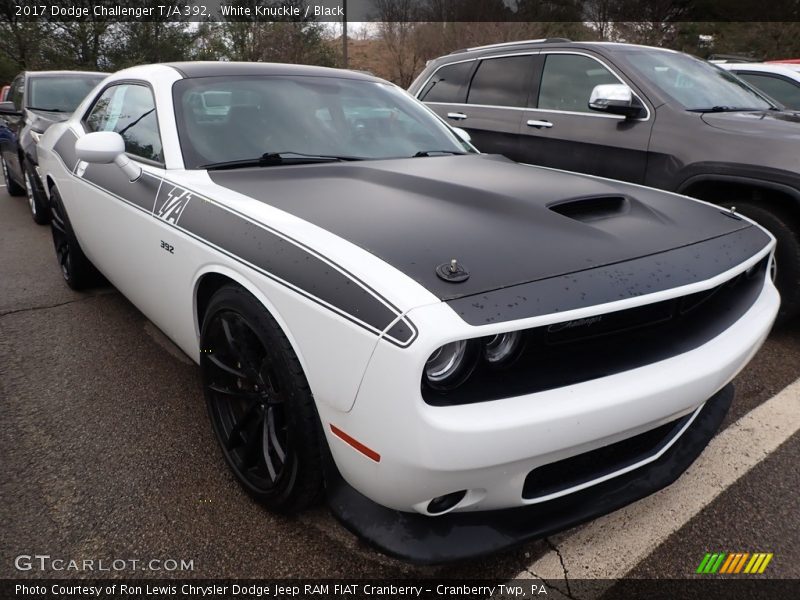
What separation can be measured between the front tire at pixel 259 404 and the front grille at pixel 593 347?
44 cm

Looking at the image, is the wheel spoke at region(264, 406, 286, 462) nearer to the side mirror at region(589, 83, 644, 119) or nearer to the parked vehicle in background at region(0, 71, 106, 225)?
the side mirror at region(589, 83, 644, 119)

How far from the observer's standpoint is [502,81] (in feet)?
15.4

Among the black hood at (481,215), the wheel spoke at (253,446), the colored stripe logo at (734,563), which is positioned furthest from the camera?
the wheel spoke at (253,446)

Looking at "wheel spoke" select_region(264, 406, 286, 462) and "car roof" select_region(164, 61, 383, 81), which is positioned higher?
"car roof" select_region(164, 61, 383, 81)

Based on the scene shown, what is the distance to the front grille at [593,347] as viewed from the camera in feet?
4.51

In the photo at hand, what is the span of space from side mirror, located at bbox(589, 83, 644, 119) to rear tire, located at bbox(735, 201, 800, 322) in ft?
3.25

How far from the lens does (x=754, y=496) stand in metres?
2.00

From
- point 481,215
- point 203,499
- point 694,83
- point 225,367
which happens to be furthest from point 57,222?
point 694,83

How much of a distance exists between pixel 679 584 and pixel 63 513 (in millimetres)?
1973

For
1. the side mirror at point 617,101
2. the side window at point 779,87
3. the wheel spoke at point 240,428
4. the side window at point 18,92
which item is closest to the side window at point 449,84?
the side mirror at point 617,101

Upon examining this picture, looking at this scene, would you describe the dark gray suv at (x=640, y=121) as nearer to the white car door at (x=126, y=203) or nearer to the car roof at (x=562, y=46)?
the car roof at (x=562, y=46)

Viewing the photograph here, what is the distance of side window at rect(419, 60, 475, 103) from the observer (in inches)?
198

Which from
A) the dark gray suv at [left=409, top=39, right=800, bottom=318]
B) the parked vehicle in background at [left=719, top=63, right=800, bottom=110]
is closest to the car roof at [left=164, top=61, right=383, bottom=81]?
the dark gray suv at [left=409, top=39, right=800, bottom=318]

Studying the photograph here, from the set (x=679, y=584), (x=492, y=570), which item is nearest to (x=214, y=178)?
(x=492, y=570)
